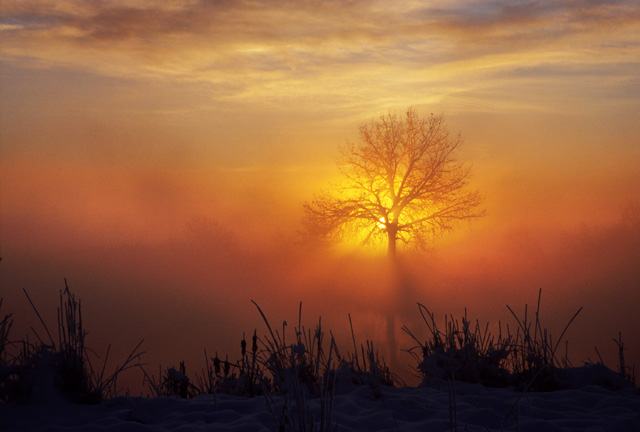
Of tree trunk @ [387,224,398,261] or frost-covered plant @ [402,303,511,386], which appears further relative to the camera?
tree trunk @ [387,224,398,261]

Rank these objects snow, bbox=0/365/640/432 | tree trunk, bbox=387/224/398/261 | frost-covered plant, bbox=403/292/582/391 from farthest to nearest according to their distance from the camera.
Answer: tree trunk, bbox=387/224/398/261 → frost-covered plant, bbox=403/292/582/391 → snow, bbox=0/365/640/432

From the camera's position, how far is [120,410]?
16.9ft

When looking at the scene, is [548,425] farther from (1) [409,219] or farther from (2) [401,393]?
(1) [409,219]

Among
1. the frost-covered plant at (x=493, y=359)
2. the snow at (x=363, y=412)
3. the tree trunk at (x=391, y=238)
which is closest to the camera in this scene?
the snow at (x=363, y=412)

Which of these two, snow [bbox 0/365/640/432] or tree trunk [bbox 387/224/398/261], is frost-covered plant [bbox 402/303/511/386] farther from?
tree trunk [bbox 387/224/398/261]

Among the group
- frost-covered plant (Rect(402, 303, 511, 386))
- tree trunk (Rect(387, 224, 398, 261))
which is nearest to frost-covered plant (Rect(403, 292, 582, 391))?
frost-covered plant (Rect(402, 303, 511, 386))

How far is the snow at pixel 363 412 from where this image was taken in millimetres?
4738

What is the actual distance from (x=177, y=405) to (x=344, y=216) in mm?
23145

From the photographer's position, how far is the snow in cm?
474

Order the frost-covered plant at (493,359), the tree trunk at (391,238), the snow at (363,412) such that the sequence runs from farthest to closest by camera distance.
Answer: the tree trunk at (391,238) → the frost-covered plant at (493,359) → the snow at (363,412)

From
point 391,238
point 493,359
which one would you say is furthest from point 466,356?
point 391,238

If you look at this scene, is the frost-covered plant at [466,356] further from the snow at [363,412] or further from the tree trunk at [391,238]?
the tree trunk at [391,238]

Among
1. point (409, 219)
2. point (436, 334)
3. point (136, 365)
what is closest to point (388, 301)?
point (409, 219)

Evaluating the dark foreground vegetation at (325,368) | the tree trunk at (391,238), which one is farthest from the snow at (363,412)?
the tree trunk at (391,238)
